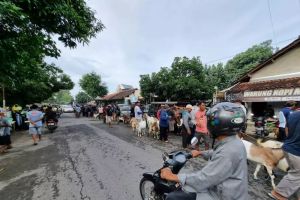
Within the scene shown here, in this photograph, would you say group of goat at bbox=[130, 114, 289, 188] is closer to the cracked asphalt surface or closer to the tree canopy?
the cracked asphalt surface

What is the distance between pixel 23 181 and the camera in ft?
21.0

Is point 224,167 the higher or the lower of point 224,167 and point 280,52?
the lower

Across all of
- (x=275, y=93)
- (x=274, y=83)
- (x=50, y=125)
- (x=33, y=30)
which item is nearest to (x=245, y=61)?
(x=274, y=83)

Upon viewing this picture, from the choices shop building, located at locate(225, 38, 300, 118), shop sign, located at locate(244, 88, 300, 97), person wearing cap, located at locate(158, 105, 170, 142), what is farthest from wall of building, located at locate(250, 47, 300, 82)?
person wearing cap, located at locate(158, 105, 170, 142)

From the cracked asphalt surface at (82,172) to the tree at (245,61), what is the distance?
26.3 meters

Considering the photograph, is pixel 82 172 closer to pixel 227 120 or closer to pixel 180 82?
pixel 227 120

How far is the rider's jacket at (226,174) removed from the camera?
2.28 metres

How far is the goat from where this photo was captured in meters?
5.69

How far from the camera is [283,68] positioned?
627 inches

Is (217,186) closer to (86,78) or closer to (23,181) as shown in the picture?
(23,181)

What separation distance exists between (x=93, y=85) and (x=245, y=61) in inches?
1466

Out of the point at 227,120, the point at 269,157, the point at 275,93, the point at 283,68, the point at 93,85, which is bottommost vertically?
the point at 269,157

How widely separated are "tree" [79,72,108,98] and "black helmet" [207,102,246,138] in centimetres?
5969

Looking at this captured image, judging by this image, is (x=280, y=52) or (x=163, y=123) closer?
(x=163, y=123)
